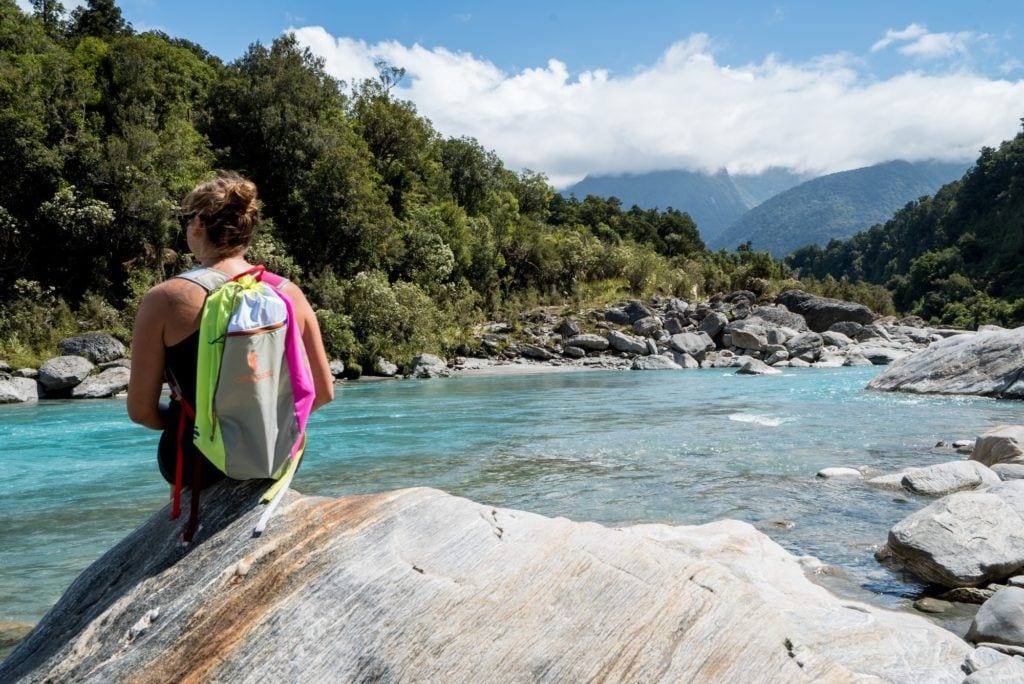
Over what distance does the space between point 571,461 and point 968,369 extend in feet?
51.4

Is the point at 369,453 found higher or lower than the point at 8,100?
lower

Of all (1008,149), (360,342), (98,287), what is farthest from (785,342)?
(1008,149)

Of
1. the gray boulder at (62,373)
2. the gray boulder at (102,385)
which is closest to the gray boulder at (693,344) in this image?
the gray boulder at (102,385)

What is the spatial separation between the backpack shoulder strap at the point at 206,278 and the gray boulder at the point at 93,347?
25.9m

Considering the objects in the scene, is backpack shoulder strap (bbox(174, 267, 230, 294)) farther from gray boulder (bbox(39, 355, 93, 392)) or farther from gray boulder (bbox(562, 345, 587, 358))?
gray boulder (bbox(562, 345, 587, 358))

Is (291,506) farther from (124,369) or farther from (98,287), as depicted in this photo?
(98,287)

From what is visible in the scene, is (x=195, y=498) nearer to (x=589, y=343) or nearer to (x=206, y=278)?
(x=206, y=278)

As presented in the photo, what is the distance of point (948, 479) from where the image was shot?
28.9 ft

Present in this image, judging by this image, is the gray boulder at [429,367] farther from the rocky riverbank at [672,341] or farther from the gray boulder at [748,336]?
the gray boulder at [748,336]

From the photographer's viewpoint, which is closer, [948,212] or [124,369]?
[124,369]

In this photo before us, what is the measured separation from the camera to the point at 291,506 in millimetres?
3037

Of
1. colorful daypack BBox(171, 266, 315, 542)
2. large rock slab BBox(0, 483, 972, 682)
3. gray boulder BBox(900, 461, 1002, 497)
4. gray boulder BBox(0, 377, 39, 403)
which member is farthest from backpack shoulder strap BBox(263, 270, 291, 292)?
gray boulder BBox(0, 377, 39, 403)

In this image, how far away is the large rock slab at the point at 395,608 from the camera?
8.63 ft

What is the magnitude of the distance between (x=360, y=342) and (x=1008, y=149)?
8683 centimetres
